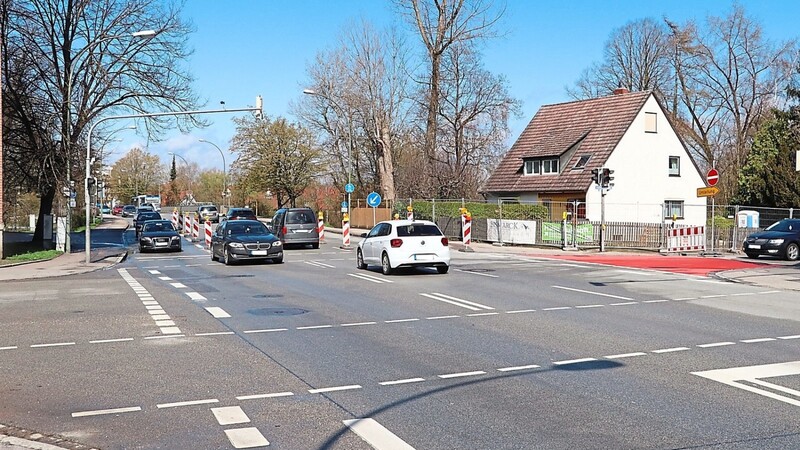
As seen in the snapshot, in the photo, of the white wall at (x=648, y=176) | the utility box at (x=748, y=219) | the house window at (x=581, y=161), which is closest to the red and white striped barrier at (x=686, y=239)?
the utility box at (x=748, y=219)

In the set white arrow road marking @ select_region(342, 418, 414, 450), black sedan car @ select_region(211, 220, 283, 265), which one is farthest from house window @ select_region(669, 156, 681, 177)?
white arrow road marking @ select_region(342, 418, 414, 450)

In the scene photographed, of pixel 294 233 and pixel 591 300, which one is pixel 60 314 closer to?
pixel 591 300

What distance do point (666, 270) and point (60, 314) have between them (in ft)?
54.5

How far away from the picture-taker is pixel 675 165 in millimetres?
49688

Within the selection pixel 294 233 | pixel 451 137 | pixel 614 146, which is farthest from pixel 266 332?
pixel 451 137

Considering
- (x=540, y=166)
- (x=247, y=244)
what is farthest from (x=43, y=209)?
(x=540, y=166)

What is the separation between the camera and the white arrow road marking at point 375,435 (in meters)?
6.25

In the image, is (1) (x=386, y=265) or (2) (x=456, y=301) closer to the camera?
(2) (x=456, y=301)

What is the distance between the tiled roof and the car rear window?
15885mm

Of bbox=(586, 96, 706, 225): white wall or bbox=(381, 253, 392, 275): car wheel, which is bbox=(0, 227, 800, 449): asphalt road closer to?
bbox=(381, 253, 392, 275): car wheel

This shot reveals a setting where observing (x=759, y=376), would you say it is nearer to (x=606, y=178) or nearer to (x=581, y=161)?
(x=606, y=178)

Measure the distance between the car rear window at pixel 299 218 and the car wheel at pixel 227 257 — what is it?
9.64 meters

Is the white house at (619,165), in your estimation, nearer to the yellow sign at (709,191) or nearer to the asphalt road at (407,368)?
the yellow sign at (709,191)

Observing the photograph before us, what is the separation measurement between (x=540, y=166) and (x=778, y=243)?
2152cm
